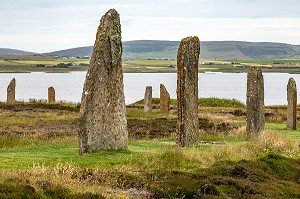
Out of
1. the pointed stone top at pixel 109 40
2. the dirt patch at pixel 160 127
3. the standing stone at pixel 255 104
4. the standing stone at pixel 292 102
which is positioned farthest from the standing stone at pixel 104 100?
the standing stone at pixel 292 102

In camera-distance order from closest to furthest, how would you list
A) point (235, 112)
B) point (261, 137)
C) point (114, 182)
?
point (114, 182) < point (261, 137) < point (235, 112)

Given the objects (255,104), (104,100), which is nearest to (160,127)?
(255,104)

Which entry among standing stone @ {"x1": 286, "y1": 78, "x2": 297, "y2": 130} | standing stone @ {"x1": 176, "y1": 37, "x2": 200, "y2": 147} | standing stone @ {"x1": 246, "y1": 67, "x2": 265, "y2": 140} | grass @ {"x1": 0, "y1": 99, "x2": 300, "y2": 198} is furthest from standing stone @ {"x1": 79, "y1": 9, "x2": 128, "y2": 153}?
standing stone @ {"x1": 286, "y1": 78, "x2": 297, "y2": 130}

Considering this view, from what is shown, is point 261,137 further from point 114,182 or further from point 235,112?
point 235,112

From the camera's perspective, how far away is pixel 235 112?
4966cm

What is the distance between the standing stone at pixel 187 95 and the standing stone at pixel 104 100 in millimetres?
2967

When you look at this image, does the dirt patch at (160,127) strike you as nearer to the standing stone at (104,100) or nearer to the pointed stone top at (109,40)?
the standing stone at (104,100)

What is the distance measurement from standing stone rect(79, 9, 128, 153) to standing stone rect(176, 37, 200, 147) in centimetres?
297

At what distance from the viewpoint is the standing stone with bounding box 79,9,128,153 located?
22484 mm

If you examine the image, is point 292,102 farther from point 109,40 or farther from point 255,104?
Result: point 109,40

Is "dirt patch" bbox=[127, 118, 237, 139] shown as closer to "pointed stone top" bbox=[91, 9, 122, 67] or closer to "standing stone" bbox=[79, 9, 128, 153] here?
"standing stone" bbox=[79, 9, 128, 153]

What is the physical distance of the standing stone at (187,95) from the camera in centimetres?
2531

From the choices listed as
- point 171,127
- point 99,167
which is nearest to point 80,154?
point 99,167

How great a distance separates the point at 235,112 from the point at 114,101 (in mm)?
27781
